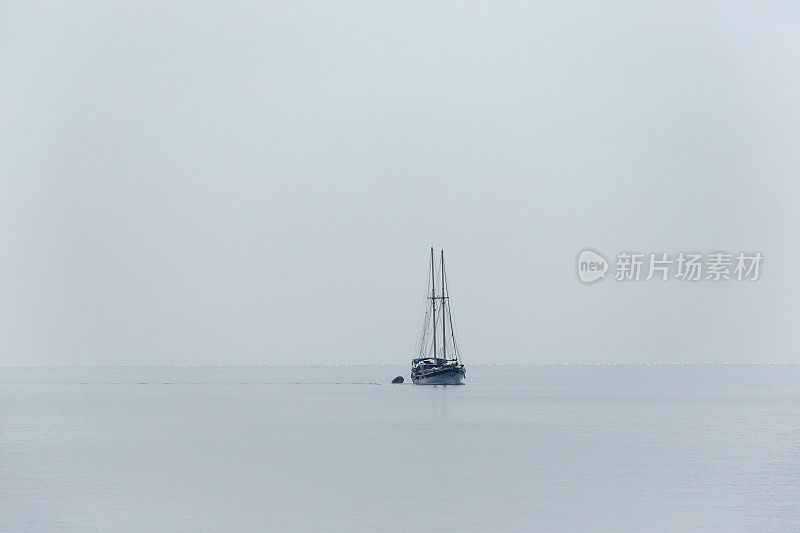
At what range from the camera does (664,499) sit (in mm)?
50250

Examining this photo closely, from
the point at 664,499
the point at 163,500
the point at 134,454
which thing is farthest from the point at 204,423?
the point at 664,499

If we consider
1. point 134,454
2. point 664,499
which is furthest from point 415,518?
point 134,454

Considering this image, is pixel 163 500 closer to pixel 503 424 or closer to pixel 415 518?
pixel 415 518

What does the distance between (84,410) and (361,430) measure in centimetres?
5121

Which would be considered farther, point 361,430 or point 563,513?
→ point 361,430

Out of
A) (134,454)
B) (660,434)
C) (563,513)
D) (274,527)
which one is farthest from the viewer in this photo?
(660,434)

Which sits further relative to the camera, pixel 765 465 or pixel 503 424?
pixel 503 424

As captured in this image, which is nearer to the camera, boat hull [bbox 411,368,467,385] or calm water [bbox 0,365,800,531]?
calm water [bbox 0,365,800,531]

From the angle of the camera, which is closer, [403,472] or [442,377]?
[403,472]

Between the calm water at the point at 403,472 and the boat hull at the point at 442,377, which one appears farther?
the boat hull at the point at 442,377

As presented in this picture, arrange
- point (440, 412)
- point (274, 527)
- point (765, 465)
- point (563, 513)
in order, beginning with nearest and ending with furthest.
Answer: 1. point (274, 527)
2. point (563, 513)
3. point (765, 465)
4. point (440, 412)

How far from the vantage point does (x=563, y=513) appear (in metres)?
46.2

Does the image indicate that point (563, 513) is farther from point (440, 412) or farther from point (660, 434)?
point (440, 412)

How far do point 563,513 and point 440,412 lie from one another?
7267 centimetres
